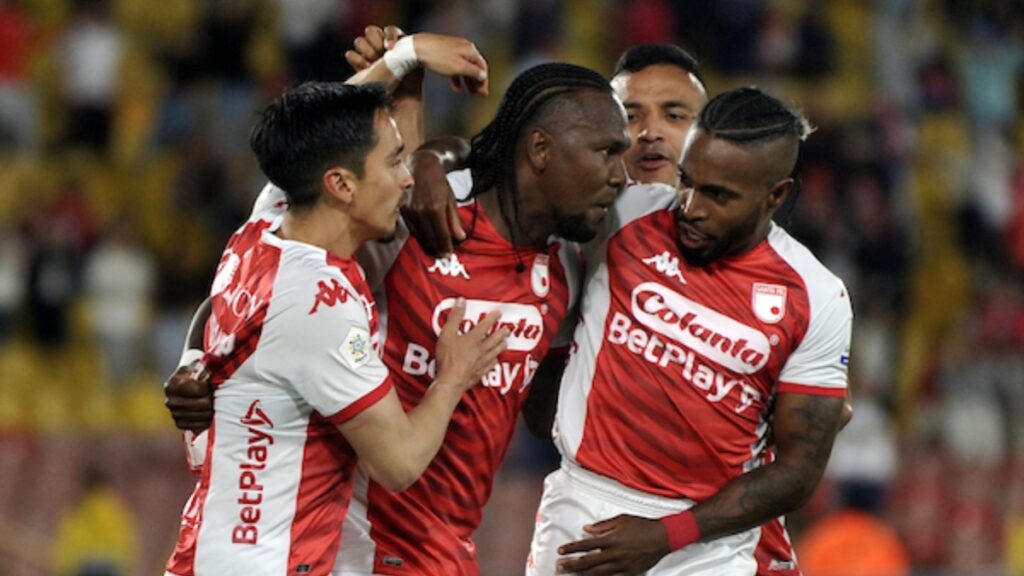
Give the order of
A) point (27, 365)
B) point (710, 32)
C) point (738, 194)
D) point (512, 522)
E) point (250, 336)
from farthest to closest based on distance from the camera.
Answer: point (710, 32), point (27, 365), point (512, 522), point (738, 194), point (250, 336)

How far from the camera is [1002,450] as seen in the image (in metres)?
12.3

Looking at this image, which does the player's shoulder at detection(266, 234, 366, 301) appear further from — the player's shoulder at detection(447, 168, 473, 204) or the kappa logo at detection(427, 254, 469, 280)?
the player's shoulder at detection(447, 168, 473, 204)

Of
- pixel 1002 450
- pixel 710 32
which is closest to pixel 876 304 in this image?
pixel 1002 450

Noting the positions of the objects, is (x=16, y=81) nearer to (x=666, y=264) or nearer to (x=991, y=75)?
(x=991, y=75)

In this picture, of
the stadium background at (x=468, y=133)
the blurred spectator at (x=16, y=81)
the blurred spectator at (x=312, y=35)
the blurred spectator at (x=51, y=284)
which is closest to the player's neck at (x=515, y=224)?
the stadium background at (x=468, y=133)

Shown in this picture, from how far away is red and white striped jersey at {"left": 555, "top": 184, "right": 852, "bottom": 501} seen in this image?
5.08 m

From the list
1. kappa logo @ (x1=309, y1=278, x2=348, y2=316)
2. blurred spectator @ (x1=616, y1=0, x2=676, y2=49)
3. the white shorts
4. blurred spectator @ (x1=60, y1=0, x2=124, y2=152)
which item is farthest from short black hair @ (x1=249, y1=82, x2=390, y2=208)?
blurred spectator @ (x1=616, y1=0, x2=676, y2=49)

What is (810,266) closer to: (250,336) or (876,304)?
(250,336)

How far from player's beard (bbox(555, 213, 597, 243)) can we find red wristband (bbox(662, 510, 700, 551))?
0.87m

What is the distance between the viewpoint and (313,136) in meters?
4.67

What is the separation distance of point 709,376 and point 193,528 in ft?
5.17

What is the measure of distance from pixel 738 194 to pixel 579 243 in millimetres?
569

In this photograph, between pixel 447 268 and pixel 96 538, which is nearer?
pixel 447 268

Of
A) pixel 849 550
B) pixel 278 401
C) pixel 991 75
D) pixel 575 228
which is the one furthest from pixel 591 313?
pixel 991 75
